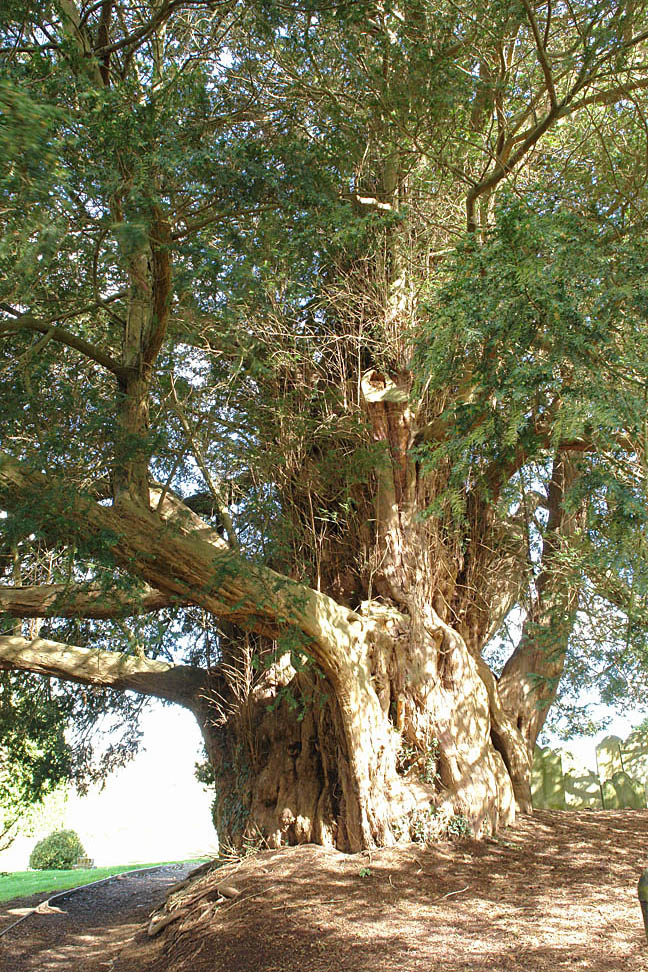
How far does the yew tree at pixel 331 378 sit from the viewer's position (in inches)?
190

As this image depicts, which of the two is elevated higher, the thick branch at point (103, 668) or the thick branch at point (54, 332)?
the thick branch at point (54, 332)

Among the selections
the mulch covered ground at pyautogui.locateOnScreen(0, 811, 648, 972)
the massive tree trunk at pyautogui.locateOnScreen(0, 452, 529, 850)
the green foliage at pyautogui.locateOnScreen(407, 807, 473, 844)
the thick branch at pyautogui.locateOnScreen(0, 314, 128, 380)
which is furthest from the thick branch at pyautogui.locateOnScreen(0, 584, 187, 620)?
the green foliage at pyautogui.locateOnScreen(407, 807, 473, 844)

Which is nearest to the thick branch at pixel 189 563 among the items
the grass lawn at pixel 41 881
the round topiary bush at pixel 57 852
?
the grass lawn at pixel 41 881

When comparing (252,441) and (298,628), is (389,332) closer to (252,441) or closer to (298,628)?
(252,441)

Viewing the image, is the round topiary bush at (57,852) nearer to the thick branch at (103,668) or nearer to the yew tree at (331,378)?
the yew tree at (331,378)

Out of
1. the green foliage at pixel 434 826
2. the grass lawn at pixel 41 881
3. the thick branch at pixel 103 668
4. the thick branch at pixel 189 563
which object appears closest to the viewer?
the thick branch at pixel 189 563

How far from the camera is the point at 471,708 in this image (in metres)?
7.34

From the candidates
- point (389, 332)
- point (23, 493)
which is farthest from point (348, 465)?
point (23, 493)

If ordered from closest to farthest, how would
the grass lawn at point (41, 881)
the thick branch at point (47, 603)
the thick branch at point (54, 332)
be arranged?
the thick branch at point (54, 332)
the thick branch at point (47, 603)
the grass lawn at point (41, 881)

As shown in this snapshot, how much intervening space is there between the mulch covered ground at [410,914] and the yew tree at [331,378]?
556 millimetres

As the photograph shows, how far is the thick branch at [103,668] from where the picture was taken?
749 centimetres

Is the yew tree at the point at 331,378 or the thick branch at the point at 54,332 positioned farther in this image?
the thick branch at the point at 54,332

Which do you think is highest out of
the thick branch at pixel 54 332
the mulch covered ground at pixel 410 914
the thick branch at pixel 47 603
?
the thick branch at pixel 54 332

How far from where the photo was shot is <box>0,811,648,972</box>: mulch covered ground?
4.46m
